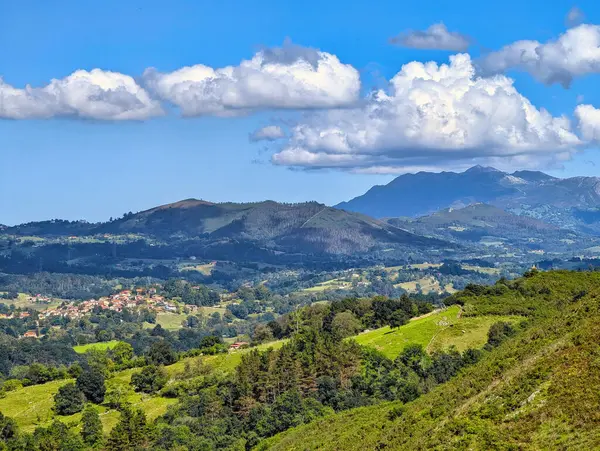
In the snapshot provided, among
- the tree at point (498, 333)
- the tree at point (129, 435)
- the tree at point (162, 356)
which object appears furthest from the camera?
the tree at point (162, 356)

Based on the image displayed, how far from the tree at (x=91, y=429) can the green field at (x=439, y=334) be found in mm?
38269

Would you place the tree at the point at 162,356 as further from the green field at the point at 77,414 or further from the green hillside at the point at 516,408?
the green hillside at the point at 516,408

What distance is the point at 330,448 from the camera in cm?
6481

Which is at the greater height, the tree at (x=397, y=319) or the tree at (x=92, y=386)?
the tree at (x=397, y=319)

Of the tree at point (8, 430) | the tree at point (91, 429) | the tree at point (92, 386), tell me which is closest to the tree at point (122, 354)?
the tree at point (92, 386)

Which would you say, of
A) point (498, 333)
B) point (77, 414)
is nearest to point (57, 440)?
point (77, 414)

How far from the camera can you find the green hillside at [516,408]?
127 feet

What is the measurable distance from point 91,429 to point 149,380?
23.3 m

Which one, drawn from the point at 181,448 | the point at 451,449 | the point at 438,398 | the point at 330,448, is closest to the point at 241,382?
the point at 181,448

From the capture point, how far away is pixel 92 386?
113125 millimetres

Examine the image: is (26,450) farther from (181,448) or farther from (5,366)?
(5,366)

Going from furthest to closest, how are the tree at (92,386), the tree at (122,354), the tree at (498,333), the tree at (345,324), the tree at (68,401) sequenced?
the tree at (122,354), the tree at (345,324), the tree at (92,386), the tree at (68,401), the tree at (498,333)

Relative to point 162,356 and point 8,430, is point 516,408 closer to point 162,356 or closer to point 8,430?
point 8,430

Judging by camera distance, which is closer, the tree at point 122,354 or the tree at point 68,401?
the tree at point 68,401
